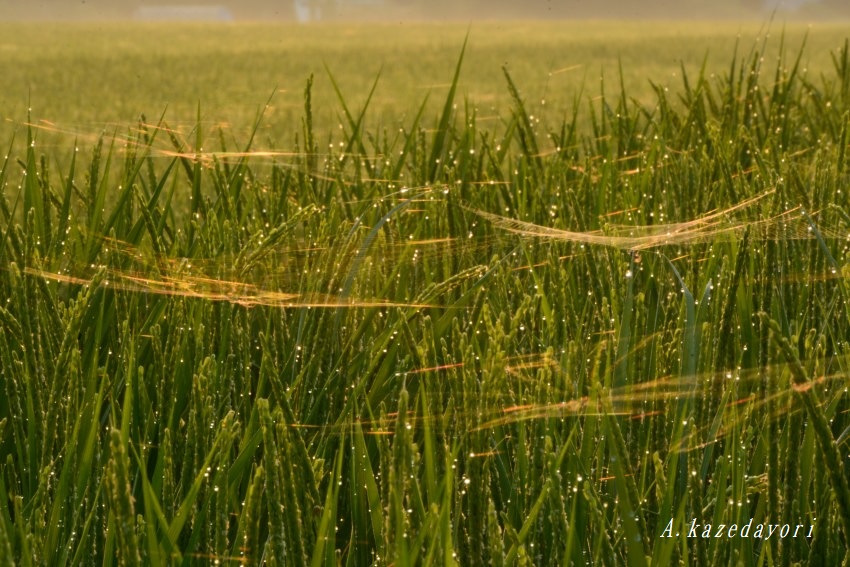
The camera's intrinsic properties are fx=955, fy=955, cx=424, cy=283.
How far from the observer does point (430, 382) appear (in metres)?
0.93

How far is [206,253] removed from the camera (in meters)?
1.30

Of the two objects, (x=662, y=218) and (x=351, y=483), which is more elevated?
(x=662, y=218)

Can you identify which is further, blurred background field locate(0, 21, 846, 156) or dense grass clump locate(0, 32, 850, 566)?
blurred background field locate(0, 21, 846, 156)

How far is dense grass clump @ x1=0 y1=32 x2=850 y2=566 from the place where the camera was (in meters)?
0.69

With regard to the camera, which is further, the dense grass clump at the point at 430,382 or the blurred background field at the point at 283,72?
the blurred background field at the point at 283,72

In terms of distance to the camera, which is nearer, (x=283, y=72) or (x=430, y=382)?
(x=430, y=382)

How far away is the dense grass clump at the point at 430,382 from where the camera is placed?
69 cm

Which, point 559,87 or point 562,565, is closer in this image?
point 562,565

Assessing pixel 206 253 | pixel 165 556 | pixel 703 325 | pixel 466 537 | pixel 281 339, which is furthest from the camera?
pixel 206 253

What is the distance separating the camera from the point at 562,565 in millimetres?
700

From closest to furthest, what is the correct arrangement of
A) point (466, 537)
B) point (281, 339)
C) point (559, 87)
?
point (466, 537) → point (281, 339) → point (559, 87)

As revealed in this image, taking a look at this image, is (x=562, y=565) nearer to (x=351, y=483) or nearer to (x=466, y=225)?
(x=351, y=483)

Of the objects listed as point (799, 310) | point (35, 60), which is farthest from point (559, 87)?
point (799, 310)

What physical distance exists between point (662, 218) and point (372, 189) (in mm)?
502
